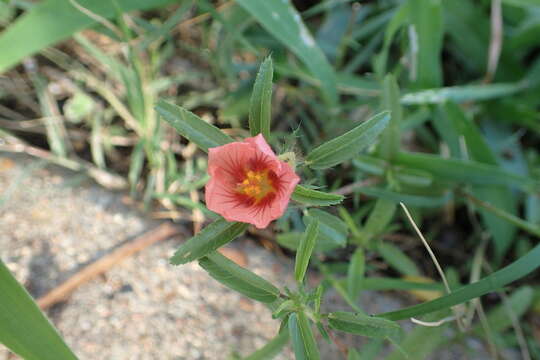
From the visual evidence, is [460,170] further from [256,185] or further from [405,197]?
[256,185]

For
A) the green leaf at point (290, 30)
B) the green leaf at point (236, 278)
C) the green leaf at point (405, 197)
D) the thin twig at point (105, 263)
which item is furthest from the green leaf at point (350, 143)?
the thin twig at point (105, 263)

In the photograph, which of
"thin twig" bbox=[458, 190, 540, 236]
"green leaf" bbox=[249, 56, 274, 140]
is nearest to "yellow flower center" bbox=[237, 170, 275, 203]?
"green leaf" bbox=[249, 56, 274, 140]

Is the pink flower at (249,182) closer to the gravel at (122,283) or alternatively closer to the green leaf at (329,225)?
the green leaf at (329,225)

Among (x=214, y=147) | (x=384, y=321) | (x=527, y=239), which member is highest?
(x=214, y=147)

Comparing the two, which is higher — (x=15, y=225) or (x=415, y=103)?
(x=15, y=225)

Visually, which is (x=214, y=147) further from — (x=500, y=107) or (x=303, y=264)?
(x=500, y=107)

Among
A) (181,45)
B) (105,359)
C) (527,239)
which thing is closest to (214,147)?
(105,359)

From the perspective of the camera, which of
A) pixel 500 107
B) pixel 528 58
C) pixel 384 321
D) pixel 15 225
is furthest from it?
pixel 528 58

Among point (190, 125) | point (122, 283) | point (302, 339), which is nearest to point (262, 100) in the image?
point (190, 125)
